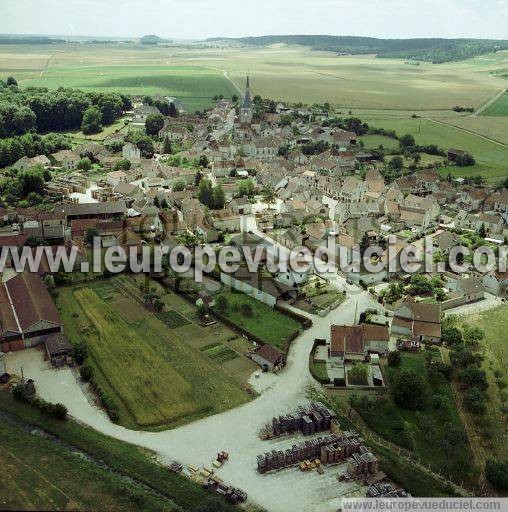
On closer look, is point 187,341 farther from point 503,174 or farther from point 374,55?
point 374,55

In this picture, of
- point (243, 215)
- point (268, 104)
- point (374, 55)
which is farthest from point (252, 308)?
point (374, 55)

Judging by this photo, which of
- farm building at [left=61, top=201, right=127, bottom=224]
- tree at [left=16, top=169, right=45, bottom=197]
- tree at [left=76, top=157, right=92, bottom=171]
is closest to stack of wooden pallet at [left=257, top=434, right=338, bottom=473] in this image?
farm building at [left=61, top=201, right=127, bottom=224]

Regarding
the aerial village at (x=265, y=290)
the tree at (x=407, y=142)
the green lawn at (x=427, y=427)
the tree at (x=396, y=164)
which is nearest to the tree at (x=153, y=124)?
the aerial village at (x=265, y=290)

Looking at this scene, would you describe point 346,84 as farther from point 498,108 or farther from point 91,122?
point 91,122

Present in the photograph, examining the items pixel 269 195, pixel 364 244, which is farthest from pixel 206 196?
pixel 364 244

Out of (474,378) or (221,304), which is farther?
(221,304)

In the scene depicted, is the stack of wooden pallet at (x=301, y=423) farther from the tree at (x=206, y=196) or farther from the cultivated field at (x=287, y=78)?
the cultivated field at (x=287, y=78)
